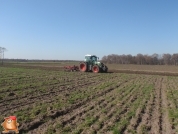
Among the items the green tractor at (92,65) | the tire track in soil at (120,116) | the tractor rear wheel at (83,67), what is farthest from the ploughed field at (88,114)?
the tractor rear wheel at (83,67)

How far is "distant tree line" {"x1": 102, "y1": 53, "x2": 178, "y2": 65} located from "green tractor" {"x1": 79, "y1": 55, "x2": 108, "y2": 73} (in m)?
102

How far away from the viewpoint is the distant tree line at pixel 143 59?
135 metres

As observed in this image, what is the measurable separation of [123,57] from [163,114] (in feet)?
442

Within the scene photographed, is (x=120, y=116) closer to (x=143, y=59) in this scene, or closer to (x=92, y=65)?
(x=92, y=65)

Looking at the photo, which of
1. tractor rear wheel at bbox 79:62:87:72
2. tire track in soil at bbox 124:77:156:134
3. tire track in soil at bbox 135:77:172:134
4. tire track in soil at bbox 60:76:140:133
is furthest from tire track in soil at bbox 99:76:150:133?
tractor rear wheel at bbox 79:62:87:72

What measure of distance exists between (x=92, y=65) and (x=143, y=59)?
360ft

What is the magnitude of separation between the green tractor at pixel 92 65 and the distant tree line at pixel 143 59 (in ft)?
336

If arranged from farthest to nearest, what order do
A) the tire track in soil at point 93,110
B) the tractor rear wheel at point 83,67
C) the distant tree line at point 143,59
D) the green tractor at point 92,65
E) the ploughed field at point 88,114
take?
1. the distant tree line at point 143,59
2. the tractor rear wheel at point 83,67
3. the green tractor at point 92,65
4. the tire track in soil at point 93,110
5. the ploughed field at point 88,114

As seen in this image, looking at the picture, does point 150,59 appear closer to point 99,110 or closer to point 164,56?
point 164,56

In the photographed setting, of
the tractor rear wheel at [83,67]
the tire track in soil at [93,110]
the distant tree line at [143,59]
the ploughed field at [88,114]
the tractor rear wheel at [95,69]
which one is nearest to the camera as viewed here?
the ploughed field at [88,114]

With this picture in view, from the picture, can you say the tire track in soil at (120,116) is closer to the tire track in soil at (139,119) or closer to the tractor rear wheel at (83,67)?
the tire track in soil at (139,119)

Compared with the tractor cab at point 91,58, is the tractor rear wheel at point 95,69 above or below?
below

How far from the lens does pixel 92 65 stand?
1230 inches

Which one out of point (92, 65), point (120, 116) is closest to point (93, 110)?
point (120, 116)
